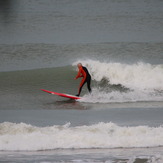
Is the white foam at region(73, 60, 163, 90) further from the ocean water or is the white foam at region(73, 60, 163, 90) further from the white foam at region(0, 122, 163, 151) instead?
the white foam at region(0, 122, 163, 151)

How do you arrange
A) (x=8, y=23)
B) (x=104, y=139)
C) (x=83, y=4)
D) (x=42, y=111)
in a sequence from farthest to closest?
(x=83, y=4) < (x=8, y=23) < (x=42, y=111) < (x=104, y=139)

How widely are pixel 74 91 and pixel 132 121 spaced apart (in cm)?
598

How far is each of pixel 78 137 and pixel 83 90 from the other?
6945 millimetres

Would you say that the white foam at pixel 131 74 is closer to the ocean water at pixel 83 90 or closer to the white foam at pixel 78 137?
the ocean water at pixel 83 90

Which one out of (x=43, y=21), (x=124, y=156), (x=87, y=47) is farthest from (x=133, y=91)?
(x=43, y=21)

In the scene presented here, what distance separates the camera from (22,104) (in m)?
16.7

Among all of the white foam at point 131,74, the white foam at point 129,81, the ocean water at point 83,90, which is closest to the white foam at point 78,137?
the ocean water at point 83,90

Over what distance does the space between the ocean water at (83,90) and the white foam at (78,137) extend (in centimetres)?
3

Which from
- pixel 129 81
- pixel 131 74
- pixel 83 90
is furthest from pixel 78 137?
pixel 131 74

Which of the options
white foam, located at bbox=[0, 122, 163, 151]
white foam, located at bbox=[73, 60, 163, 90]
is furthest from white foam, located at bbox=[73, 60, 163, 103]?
white foam, located at bbox=[0, 122, 163, 151]

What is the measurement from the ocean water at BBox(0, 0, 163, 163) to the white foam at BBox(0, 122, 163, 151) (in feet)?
0.08

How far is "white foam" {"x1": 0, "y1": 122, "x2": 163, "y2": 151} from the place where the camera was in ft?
38.2

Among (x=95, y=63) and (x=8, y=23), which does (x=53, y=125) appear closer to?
(x=95, y=63)

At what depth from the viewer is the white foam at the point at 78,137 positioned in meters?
11.6
